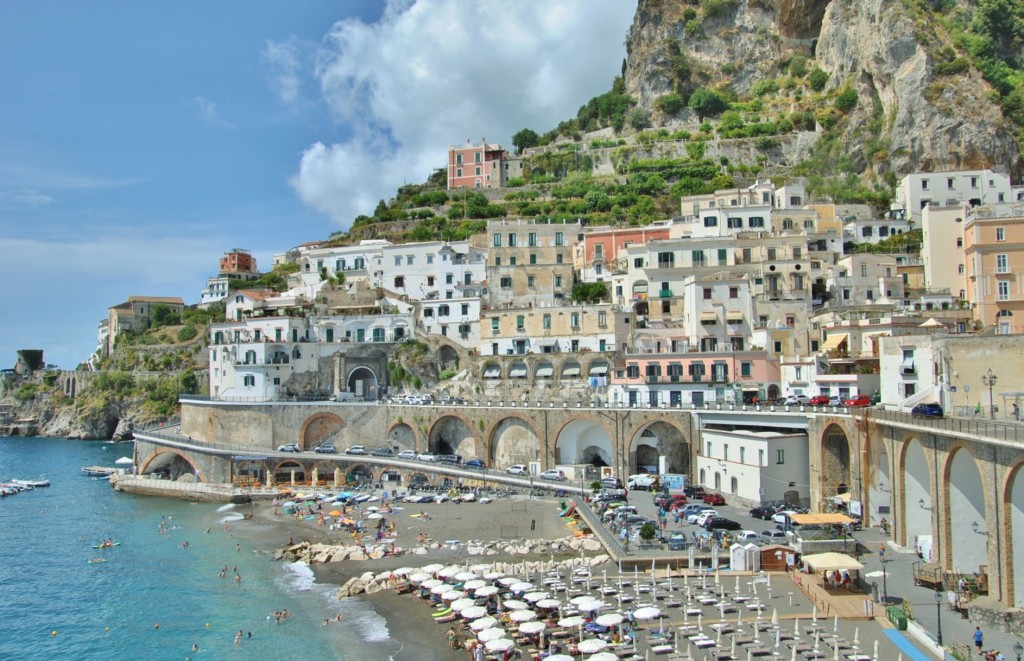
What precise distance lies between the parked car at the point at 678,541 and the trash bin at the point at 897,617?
33.2ft

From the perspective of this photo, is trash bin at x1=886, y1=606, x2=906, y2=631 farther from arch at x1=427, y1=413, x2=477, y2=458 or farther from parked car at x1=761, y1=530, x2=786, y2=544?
arch at x1=427, y1=413, x2=477, y2=458

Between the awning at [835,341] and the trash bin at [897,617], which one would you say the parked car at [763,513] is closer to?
the trash bin at [897,617]

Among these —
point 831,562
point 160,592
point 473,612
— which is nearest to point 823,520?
point 831,562

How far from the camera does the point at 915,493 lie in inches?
1364

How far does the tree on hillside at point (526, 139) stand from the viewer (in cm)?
11319

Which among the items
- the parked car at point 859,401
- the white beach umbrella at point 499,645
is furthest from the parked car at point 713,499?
the white beach umbrella at point 499,645

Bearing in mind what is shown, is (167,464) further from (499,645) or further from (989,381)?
(989,381)

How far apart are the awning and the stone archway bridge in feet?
25.1

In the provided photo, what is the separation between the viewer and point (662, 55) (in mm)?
110500

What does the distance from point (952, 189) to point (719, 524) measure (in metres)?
46.4

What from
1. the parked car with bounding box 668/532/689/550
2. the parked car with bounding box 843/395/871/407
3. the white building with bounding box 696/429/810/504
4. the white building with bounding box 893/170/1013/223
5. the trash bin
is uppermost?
the white building with bounding box 893/170/1013/223

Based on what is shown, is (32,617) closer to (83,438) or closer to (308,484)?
(308,484)

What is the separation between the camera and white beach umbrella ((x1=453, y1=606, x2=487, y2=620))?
30.8m

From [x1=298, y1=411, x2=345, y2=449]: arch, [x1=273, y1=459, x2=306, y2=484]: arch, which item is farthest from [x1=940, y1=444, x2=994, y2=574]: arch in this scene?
[x1=298, y1=411, x2=345, y2=449]: arch
